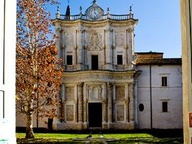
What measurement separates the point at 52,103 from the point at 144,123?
12884 millimetres

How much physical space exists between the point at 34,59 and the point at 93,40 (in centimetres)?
1209

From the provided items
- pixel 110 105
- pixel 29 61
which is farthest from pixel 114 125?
pixel 29 61

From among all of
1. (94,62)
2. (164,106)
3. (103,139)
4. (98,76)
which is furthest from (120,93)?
(103,139)

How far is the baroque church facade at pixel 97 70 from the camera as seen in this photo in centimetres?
3073

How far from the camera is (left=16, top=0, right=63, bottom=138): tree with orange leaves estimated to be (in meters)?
20.5

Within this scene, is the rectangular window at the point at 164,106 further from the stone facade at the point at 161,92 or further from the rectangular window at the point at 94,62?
the rectangular window at the point at 94,62

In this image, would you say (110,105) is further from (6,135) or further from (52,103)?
(6,135)

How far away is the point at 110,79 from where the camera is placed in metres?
31.1

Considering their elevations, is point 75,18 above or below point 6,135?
above

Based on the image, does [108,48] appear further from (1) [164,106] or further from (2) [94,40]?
(1) [164,106]

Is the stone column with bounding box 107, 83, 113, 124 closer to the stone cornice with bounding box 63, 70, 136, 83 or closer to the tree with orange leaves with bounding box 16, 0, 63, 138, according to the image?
the stone cornice with bounding box 63, 70, 136, 83

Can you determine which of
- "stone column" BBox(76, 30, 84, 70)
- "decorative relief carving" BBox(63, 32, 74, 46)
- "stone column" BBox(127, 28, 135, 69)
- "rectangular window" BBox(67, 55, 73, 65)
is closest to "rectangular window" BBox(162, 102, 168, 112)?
"stone column" BBox(127, 28, 135, 69)

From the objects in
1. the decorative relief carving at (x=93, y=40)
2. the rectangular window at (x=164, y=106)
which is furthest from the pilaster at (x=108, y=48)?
the rectangular window at (x=164, y=106)

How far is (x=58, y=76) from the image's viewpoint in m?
21.2
